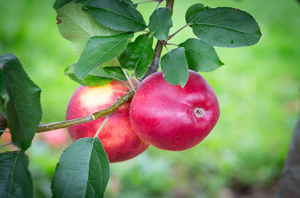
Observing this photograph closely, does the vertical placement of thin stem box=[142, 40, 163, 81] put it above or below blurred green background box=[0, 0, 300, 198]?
above

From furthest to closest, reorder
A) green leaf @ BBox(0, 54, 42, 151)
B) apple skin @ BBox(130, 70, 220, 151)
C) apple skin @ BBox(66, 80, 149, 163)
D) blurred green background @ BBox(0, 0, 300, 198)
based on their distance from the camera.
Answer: blurred green background @ BBox(0, 0, 300, 198)
apple skin @ BBox(66, 80, 149, 163)
apple skin @ BBox(130, 70, 220, 151)
green leaf @ BBox(0, 54, 42, 151)

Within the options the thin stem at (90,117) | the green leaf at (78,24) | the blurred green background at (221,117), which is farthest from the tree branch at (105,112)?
the blurred green background at (221,117)

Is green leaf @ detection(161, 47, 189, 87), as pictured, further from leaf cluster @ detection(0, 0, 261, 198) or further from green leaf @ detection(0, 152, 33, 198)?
green leaf @ detection(0, 152, 33, 198)

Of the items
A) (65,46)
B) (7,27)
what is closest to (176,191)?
(65,46)

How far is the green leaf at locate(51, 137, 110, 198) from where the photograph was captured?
1.72 ft

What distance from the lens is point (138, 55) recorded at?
1.85 feet

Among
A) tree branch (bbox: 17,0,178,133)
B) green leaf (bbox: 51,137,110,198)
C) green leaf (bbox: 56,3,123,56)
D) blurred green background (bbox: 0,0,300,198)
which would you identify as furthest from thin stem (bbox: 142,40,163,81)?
blurred green background (bbox: 0,0,300,198)

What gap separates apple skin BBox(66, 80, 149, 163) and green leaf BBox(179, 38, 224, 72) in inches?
7.7

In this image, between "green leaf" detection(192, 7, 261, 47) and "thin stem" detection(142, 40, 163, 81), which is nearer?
"green leaf" detection(192, 7, 261, 47)

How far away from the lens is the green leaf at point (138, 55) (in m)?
0.55

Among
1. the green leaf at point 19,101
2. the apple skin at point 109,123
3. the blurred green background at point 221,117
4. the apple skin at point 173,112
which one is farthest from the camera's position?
the blurred green background at point 221,117

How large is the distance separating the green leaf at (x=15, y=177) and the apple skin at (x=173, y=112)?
229 mm

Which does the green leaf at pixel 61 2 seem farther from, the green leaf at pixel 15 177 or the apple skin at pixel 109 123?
the green leaf at pixel 15 177

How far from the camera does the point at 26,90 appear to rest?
47 cm
